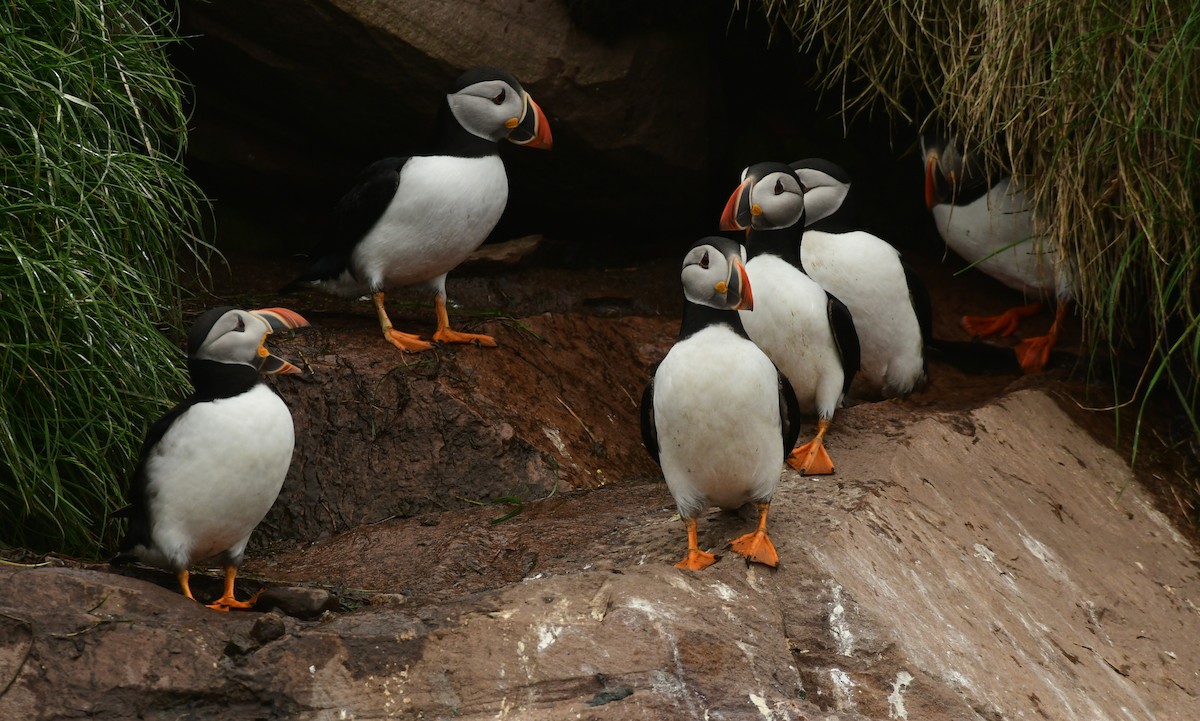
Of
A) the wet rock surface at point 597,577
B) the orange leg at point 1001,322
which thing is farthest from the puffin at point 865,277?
the orange leg at point 1001,322

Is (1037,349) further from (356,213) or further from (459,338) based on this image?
(356,213)

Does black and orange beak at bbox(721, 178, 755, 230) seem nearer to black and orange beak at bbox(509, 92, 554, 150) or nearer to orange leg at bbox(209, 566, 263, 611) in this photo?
black and orange beak at bbox(509, 92, 554, 150)

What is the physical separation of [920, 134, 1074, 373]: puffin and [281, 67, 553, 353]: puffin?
2050 mm

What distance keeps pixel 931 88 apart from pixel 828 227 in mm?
1173

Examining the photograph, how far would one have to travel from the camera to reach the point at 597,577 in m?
3.47

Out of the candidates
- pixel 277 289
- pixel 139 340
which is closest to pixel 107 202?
pixel 139 340

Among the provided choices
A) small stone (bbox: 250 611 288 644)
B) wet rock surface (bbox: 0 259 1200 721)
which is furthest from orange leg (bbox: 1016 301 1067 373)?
small stone (bbox: 250 611 288 644)

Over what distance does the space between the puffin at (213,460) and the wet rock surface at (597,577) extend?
15 centimetres

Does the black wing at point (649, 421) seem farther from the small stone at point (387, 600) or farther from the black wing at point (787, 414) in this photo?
the small stone at point (387, 600)

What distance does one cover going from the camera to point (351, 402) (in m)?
5.03

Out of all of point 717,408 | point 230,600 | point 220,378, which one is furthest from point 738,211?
point 230,600

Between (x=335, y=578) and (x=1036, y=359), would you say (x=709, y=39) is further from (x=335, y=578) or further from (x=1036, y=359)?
(x=335, y=578)

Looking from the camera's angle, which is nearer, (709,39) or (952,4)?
(952,4)

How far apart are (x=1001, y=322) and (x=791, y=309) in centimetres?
246
